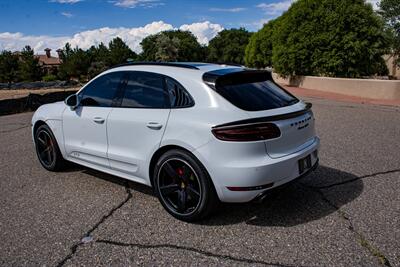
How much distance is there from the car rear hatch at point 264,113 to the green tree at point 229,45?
85721 mm

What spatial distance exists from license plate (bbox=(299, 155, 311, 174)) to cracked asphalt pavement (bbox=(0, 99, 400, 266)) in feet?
0.62

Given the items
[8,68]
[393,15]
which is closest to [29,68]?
[8,68]

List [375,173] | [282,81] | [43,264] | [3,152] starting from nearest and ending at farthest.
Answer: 1. [43,264]
2. [375,173]
3. [3,152]
4. [282,81]

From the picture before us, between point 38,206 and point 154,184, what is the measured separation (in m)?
1.46

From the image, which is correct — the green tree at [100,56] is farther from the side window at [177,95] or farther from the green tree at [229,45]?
the side window at [177,95]

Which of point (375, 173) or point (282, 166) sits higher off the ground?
point (282, 166)

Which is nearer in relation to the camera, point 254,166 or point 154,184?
point 254,166

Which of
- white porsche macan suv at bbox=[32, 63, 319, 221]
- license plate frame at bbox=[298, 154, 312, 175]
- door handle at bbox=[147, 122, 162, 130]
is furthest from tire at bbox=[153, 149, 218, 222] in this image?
license plate frame at bbox=[298, 154, 312, 175]

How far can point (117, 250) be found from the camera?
321 centimetres

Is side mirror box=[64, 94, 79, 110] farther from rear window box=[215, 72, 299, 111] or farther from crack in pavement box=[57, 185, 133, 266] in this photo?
rear window box=[215, 72, 299, 111]

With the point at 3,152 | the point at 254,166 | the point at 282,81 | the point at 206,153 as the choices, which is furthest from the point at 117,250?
the point at 282,81

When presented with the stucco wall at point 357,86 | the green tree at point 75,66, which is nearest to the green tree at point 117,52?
the green tree at point 75,66

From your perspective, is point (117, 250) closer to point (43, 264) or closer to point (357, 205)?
point (43, 264)

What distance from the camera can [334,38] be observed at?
57.7 ft
